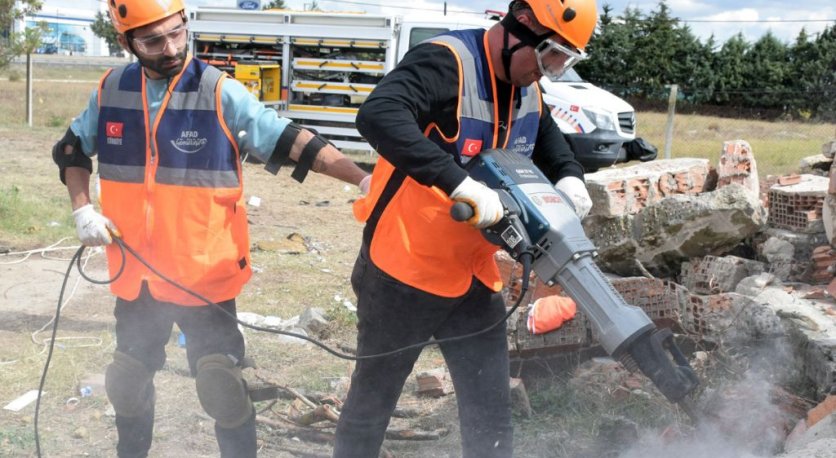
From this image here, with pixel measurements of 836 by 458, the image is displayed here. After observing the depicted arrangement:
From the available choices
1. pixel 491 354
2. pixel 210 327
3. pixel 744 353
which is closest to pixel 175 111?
pixel 210 327

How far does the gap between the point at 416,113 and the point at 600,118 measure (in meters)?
7.68

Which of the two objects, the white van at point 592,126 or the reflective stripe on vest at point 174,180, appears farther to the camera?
the white van at point 592,126

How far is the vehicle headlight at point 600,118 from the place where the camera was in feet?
31.7

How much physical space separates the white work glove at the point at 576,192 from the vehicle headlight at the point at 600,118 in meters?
7.08

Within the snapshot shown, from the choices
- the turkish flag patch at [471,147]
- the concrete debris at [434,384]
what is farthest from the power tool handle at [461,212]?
the concrete debris at [434,384]

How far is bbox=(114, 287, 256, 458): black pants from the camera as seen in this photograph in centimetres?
291

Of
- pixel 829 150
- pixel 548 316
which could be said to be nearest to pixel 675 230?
pixel 548 316

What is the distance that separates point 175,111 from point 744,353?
9.19 feet

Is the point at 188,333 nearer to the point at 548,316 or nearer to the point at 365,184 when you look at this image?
the point at 365,184

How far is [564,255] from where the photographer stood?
2457 millimetres

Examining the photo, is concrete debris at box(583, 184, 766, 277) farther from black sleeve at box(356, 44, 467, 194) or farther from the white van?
the white van

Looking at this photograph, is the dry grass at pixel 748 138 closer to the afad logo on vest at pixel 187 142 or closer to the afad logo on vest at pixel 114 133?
the afad logo on vest at pixel 187 142

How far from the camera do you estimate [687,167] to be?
5.65 m

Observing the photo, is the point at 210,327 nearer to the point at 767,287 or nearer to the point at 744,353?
the point at 744,353
